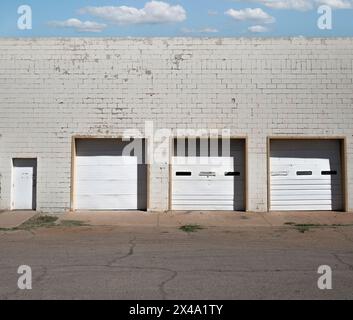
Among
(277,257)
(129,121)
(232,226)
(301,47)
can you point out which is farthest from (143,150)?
(277,257)

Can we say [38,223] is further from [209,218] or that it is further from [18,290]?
[18,290]

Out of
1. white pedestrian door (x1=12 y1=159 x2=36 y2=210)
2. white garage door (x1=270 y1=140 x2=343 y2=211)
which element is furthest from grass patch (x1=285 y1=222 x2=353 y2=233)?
white pedestrian door (x1=12 y1=159 x2=36 y2=210)

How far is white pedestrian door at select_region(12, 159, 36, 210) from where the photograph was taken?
1744 cm

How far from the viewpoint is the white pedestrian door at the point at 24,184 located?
17.4 meters

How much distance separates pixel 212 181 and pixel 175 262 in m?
8.48

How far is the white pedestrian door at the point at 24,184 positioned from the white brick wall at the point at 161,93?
299 millimetres

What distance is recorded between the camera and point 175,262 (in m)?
9.18

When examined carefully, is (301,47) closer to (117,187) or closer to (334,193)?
(334,193)

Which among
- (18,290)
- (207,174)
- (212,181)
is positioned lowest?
(18,290)

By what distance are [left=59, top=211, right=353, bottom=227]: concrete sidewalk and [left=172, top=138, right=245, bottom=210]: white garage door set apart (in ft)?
1.68

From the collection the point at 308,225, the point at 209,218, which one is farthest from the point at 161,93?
the point at 308,225

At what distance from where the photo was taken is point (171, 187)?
56.7 ft

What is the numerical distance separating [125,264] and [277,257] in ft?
9.58
